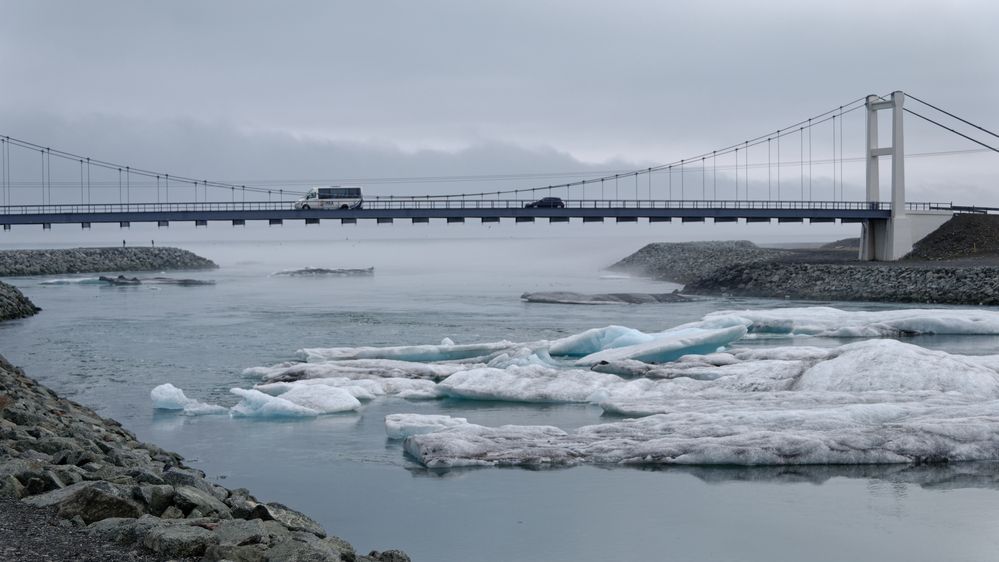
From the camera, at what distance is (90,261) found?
271 feet

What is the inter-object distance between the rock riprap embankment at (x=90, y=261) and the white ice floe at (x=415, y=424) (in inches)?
2734

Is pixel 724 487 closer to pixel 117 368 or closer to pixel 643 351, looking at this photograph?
pixel 643 351

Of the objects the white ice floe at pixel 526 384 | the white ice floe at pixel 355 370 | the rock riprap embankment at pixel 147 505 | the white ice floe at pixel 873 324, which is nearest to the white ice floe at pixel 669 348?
the white ice floe at pixel 526 384

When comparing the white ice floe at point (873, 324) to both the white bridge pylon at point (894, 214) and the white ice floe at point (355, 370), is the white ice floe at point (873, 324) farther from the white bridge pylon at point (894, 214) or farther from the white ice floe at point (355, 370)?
the white bridge pylon at point (894, 214)

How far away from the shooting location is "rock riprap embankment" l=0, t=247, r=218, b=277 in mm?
78025

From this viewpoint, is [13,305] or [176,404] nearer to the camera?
[176,404]

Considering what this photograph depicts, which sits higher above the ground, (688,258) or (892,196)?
(892,196)

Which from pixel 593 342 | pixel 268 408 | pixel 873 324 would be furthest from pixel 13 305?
pixel 873 324

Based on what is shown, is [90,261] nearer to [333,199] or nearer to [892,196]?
[333,199]

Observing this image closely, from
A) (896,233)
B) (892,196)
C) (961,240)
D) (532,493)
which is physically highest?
(892,196)

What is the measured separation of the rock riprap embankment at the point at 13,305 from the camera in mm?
35000

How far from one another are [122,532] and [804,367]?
13.9 metres

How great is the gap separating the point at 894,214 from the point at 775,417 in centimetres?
4525

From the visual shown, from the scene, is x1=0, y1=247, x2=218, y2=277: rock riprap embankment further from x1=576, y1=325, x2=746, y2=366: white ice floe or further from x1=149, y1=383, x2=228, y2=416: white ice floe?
x1=149, y1=383, x2=228, y2=416: white ice floe
